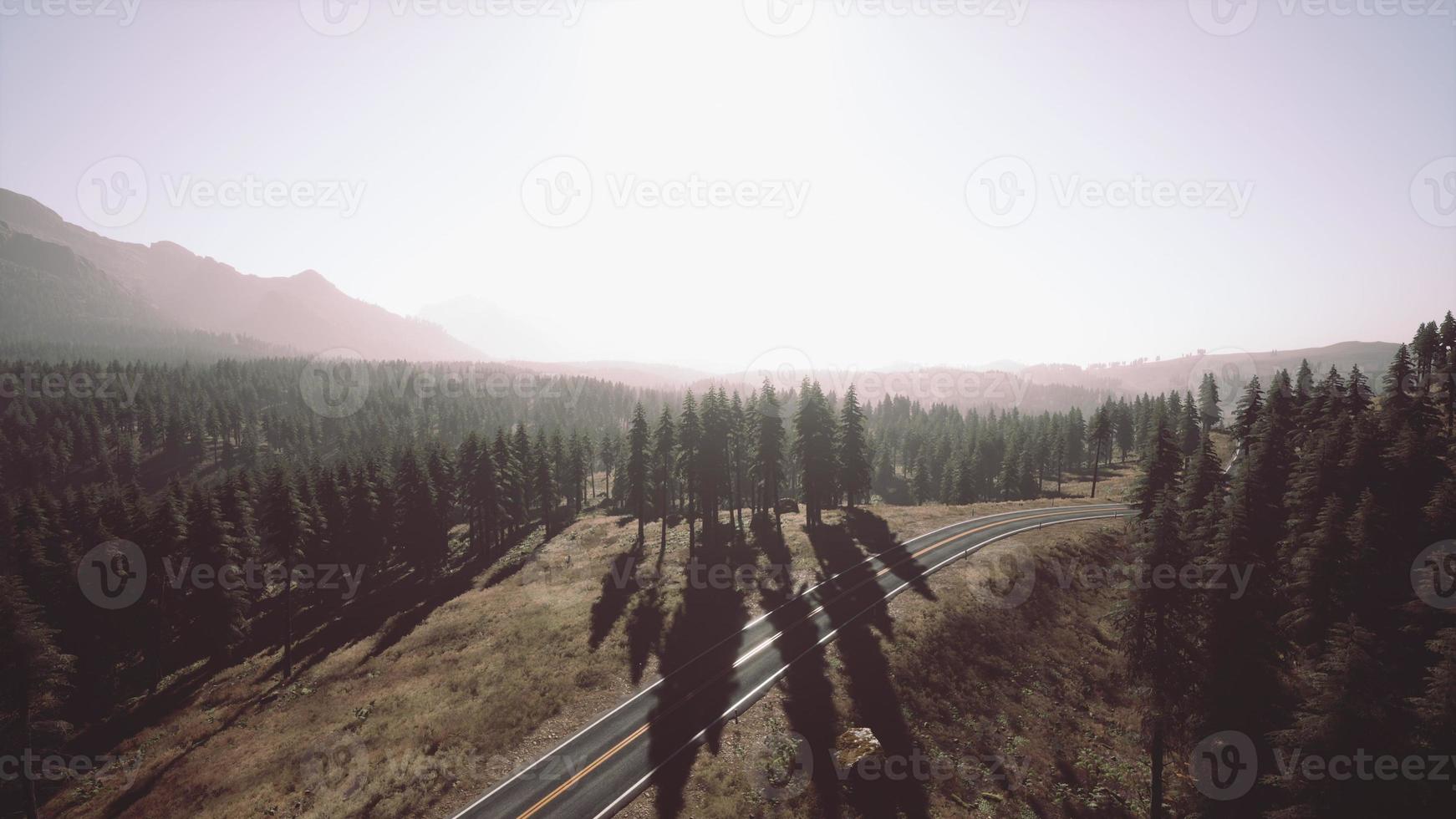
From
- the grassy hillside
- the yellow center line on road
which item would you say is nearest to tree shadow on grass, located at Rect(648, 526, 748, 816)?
the grassy hillside

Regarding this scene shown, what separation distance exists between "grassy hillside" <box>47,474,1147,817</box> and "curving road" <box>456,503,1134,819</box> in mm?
1077

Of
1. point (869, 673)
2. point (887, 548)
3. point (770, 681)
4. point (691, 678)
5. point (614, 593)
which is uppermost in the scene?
point (887, 548)

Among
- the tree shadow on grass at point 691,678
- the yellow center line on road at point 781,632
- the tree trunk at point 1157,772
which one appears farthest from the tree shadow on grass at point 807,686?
the tree trunk at point 1157,772

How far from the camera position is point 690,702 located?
26203 millimetres

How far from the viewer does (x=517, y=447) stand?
67.1 meters

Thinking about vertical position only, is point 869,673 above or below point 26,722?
above

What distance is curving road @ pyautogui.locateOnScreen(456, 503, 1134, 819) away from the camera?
20.6 m

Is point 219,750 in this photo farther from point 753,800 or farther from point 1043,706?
point 1043,706

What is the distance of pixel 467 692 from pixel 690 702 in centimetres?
1280

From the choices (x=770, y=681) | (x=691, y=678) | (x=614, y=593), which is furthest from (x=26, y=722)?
(x=770, y=681)

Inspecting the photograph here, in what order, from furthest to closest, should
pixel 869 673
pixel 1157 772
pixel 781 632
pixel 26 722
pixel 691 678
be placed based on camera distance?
pixel 781 632, pixel 691 678, pixel 869 673, pixel 26 722, pixel 1157 772

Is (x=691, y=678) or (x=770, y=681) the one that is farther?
(x=691, y=678)

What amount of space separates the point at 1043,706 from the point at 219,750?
4450cm

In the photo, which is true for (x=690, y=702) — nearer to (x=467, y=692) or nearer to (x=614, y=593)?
(x=467, y=692)
